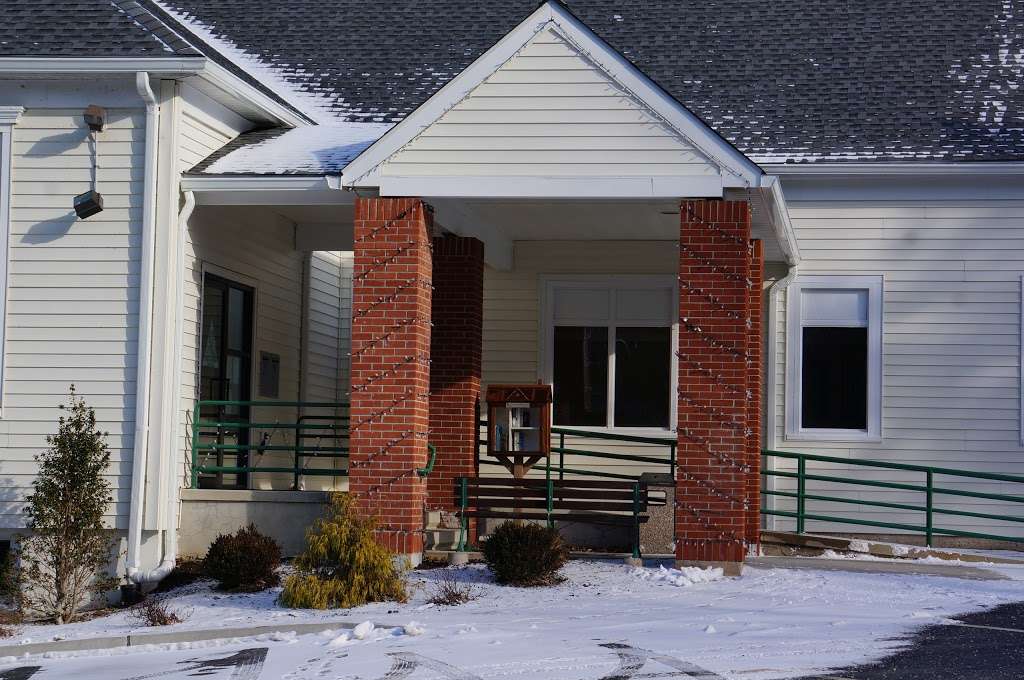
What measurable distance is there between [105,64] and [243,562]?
5.07m

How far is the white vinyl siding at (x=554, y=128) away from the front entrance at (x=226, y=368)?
12.3ft

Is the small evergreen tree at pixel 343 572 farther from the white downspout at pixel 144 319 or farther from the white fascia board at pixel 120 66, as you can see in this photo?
the white fascia board at pixel 120 66

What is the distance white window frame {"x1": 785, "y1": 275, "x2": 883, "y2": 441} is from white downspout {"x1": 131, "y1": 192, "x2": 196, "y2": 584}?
7496mm

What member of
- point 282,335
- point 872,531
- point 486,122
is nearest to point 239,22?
point 282,335

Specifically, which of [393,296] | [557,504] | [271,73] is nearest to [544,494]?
[557,504]

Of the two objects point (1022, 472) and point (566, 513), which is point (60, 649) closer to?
point (566, 513)

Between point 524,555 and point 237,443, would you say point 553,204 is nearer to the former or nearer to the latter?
→ point 524,555

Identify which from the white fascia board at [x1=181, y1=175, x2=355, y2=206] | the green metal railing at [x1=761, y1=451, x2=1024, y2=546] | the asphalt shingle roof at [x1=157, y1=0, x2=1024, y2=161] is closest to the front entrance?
the white fascia board at [x1=181, y1=175, x2=355, y2=206]

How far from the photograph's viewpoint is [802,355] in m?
17.9

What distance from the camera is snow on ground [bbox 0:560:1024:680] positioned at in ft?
31.9

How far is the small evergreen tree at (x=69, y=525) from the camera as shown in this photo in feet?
42.3

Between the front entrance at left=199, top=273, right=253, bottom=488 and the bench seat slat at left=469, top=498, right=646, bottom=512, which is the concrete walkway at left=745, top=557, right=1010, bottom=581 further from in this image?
the front entrance at left=199, top=273, right=253, bottom=488

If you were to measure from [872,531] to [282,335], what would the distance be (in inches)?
299

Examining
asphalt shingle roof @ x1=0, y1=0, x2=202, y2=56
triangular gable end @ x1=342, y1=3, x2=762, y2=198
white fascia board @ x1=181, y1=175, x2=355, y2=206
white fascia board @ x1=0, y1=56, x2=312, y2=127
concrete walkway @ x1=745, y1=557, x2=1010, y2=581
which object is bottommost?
concrete walkway @ x1=745, y1=557, x2=1010, y2=581
